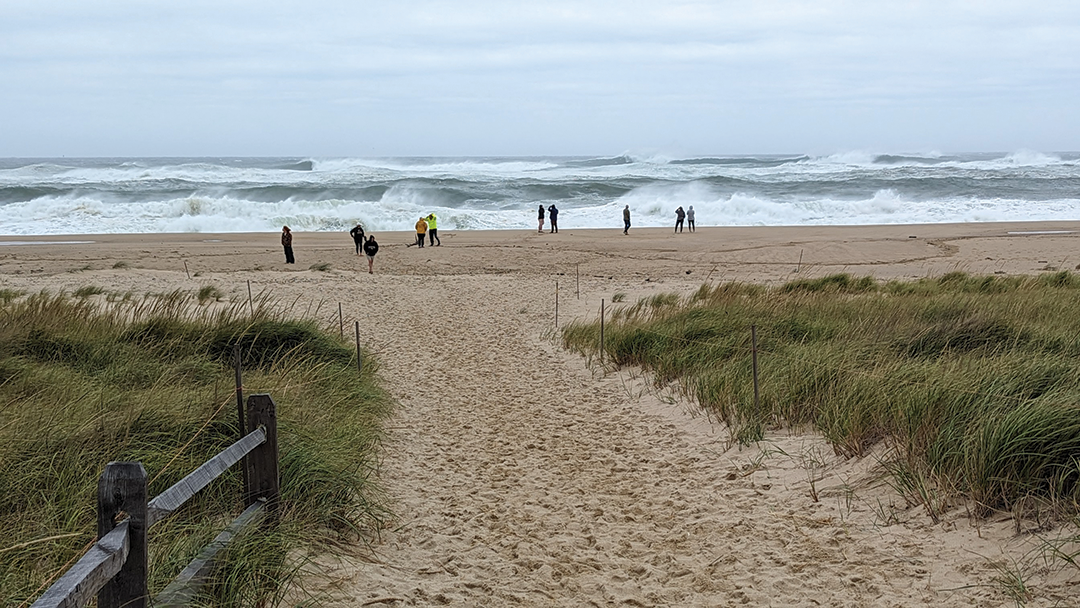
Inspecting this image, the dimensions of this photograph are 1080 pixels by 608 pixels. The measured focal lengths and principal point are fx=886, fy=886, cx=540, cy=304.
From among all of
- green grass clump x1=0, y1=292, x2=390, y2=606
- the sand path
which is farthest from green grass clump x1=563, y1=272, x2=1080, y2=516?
A: green grass clump x1=0, y1=292, x2=390, y2=606

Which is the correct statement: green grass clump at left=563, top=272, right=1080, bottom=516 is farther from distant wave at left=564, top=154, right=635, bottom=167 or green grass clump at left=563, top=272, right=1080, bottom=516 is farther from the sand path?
distant wave at left=564, top=154, right=635, bottom=167

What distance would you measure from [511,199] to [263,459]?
53163 millimetres

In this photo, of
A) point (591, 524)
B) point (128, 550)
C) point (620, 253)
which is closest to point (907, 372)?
point (591, 524)

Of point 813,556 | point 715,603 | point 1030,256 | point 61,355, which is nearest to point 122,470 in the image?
point 715,603

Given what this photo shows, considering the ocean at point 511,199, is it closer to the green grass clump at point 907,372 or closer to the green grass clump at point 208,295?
the green grass clump at point 208,295

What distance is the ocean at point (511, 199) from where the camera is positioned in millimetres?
45688

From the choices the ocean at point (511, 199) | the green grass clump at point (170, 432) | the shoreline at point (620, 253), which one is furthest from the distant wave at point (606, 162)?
the green grass clump at point (170, 432)

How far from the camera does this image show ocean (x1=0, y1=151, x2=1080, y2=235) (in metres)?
45.7

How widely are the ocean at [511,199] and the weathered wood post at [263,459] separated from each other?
129ft

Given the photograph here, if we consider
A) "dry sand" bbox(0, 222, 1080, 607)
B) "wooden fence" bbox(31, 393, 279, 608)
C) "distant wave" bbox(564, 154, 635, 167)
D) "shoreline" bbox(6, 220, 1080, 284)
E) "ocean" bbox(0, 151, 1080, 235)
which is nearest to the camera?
"wooden fence" bbox(31, 393, 279, 608)

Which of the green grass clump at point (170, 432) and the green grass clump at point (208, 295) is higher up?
the green grass clump at point (170, 432)

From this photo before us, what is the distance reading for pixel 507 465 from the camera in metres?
7.50

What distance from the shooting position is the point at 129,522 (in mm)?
3068

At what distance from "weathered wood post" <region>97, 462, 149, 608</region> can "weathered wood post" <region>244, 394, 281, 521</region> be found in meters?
1.64
